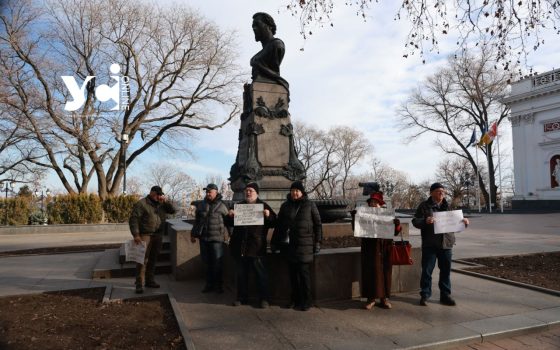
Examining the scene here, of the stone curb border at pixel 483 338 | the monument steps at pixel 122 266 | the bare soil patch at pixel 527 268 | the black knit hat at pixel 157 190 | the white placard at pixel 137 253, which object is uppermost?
the black knit hat at pixel 157 190

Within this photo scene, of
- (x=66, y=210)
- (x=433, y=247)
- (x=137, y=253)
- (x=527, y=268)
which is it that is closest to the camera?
(x=433, y=247)

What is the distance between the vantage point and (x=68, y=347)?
429 cm

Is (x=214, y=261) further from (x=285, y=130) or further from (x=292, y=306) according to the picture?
(x=285, y=130)

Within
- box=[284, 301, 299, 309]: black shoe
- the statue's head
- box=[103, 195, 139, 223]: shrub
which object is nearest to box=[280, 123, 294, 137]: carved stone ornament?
the statue's head

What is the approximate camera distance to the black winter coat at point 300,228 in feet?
17.9

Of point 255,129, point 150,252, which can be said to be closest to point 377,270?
point 150,252

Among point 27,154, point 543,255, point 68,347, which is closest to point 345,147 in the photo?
point 27,154

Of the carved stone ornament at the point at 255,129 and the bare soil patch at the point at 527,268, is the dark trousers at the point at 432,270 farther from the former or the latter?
the carved stone ornament at the point at 255,129

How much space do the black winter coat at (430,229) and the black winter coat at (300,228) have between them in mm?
1539

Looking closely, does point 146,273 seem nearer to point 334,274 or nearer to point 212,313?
point 212,313

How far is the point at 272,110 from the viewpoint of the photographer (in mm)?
9391

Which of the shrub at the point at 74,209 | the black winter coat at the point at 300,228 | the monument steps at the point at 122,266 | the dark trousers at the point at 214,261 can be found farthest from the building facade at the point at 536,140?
the dark trousers at the point at 214,261

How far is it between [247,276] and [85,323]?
2310mm

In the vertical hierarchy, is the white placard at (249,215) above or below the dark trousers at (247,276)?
above
